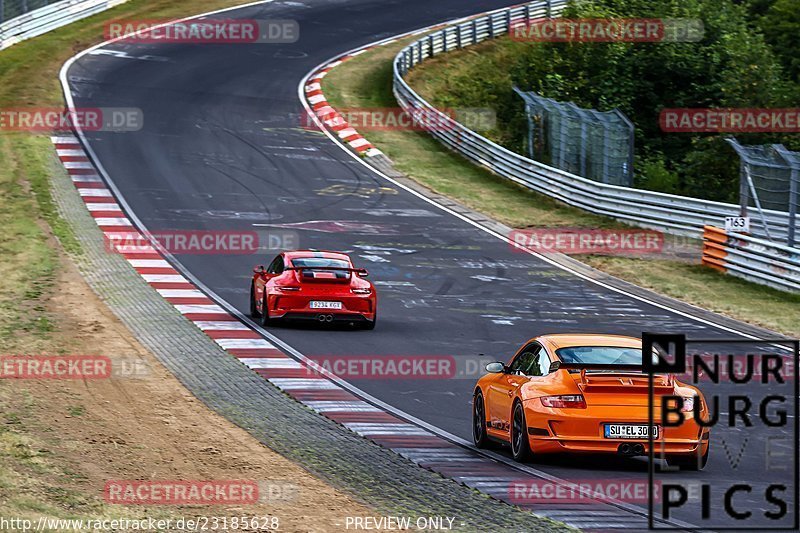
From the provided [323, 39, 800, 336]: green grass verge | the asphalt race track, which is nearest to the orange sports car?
the asphalt race track

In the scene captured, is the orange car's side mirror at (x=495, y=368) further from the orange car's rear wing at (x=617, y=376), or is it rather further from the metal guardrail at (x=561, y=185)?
the metal guardrail at (x=561, y=185)

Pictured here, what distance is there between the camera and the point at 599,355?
41.5 feet

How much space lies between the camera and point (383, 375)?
59.0 ft

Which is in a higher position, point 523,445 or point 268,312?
point 523,445

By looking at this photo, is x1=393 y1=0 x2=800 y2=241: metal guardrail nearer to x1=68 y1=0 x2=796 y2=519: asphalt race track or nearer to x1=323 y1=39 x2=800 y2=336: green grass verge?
x1=323 y1=39 x2=800 y2=336: green grass verge

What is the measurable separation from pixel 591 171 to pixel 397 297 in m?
13.0

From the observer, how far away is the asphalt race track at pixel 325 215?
64.5 ft

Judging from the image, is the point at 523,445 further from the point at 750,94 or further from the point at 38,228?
the point at 750,94

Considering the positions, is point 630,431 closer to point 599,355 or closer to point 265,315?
point 599,355

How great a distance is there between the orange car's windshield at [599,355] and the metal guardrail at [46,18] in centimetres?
3927

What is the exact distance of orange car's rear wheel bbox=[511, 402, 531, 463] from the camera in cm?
1233

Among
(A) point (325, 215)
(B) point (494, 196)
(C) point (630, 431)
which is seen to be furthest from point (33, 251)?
(C) point (630, 431)

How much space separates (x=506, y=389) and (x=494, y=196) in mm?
23392

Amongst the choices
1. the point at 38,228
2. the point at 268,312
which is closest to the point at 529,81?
the point at 38,228
